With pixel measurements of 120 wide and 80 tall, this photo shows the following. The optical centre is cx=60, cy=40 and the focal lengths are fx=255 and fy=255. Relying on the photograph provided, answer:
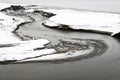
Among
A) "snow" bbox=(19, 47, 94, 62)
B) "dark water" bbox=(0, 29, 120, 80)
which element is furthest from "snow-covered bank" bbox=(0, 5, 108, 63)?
"dark water" bbox=(0, 29, 120, 80)

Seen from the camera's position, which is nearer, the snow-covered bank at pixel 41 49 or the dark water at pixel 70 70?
the dark water at pixel 70 70

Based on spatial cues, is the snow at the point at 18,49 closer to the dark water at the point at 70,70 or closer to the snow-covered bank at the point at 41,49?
the snow-covered bank at the point at 41,49

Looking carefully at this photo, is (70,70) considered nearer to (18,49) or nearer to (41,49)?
(41,49)

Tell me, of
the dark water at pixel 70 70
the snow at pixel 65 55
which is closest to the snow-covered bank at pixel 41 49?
the snow at pixel 65 55

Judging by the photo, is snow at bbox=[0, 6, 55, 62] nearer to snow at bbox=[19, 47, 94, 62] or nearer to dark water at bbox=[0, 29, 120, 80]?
snow at bbox=[19, 47, 94, 62]

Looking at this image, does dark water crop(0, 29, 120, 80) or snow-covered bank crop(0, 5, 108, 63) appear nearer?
dark water crop(0, 29, 120, 80)

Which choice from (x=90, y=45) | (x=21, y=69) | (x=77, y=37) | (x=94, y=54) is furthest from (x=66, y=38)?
(x=21, y=69)

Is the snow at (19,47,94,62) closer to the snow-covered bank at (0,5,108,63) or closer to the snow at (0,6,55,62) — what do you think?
the snow-covered bank at (0,5,108,63)

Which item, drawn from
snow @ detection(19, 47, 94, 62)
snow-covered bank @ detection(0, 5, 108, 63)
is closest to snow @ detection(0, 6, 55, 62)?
snow-covered bank @ detection(0, 5, 108, 63)
